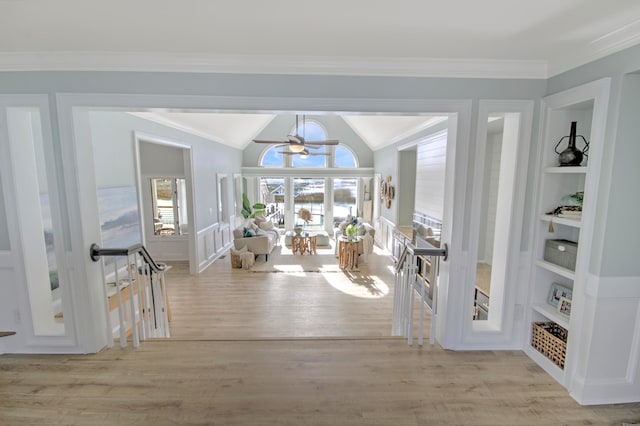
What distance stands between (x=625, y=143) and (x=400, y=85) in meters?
1.51

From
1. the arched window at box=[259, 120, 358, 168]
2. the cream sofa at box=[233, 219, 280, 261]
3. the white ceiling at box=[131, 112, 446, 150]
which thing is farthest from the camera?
the arched window at box=[259, 120, 358, 168]

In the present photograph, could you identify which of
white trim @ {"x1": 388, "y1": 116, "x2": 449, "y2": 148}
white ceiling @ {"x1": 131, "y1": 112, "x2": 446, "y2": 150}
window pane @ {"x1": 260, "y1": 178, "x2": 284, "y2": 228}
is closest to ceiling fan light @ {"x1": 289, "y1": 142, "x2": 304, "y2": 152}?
white ceiling @ {"x1": 131, "y1": 112, "x2": 446, "y2": 150}

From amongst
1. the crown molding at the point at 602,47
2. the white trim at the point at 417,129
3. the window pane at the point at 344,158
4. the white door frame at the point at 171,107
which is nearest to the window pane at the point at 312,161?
the window pane at the point at 344,158

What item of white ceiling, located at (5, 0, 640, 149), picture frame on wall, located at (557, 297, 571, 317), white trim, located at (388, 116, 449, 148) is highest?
white trim, located at (388, 116, 449, 148)

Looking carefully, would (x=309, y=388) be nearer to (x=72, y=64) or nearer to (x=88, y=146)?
(x=88, y=146)

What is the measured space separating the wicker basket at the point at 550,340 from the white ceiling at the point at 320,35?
211cm

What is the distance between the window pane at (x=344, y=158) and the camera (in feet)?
31.6

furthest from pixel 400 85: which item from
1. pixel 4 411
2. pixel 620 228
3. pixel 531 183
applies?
pixel 4 411

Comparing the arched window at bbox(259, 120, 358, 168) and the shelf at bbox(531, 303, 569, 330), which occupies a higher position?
the arched window at bbox(259, 120, 358, 168)

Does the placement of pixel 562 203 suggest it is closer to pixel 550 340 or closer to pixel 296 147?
pixel 550 340

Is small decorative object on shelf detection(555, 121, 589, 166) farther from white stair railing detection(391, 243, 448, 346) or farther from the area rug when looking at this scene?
the area rug

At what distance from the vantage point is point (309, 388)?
6.65 ft

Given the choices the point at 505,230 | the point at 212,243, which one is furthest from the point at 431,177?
the point at 212,243

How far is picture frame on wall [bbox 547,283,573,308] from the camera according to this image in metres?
2.26
